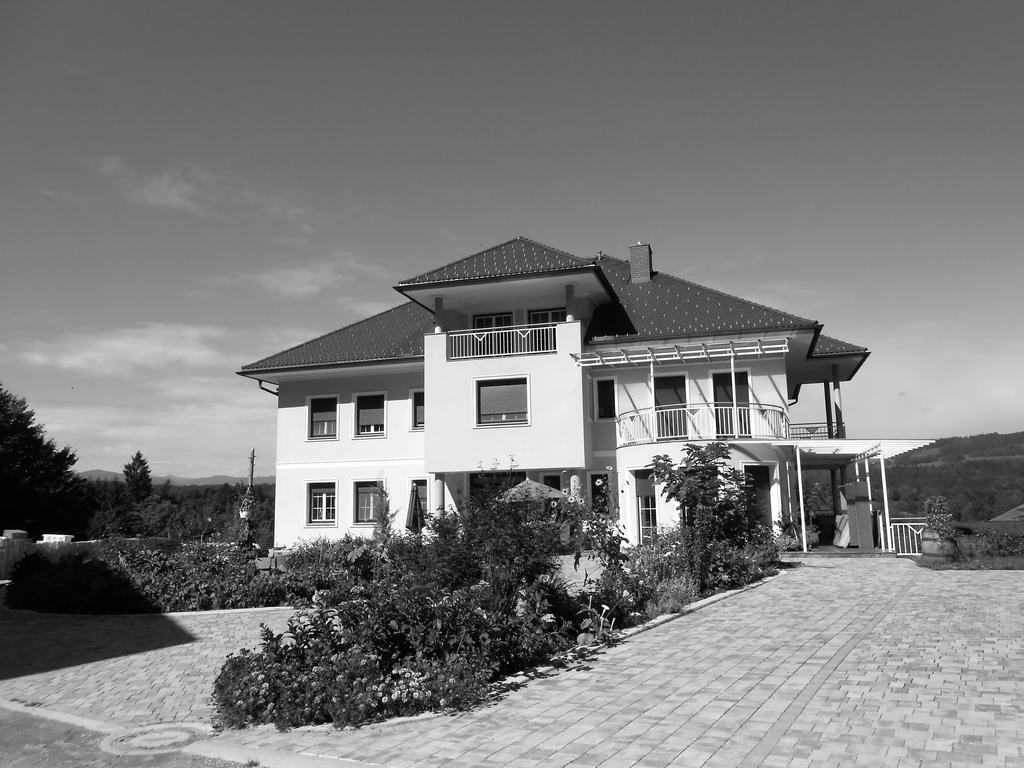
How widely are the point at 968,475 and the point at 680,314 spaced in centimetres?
5142

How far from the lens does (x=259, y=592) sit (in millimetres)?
13797

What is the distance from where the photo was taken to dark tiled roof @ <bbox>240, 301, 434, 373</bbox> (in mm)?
26203

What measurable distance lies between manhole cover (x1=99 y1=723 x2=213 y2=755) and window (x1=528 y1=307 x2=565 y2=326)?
1881 cm

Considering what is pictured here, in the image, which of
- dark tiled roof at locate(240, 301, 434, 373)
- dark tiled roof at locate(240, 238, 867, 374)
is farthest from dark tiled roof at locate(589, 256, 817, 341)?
dark tiled roof at locate(240, 301, 434, 373)

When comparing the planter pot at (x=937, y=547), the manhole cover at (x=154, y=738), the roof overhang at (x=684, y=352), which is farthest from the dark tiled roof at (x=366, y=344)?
the manhole cover at (x=154, y=738)

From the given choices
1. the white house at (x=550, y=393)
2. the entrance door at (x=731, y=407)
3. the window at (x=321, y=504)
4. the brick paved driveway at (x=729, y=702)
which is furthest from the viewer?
the window at (x=321, y=504)

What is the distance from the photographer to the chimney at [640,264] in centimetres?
2694

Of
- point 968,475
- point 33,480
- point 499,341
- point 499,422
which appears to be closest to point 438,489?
point 499,422

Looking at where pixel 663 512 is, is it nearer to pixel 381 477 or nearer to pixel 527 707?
pixel 381 477

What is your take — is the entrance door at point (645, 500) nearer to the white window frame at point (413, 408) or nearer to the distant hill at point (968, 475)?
the white window frame at point (413, 408)

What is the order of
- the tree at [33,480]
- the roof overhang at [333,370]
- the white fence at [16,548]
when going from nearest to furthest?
the white fence at [16,548], the roof overhang at [333,370], the tree at [33,480]

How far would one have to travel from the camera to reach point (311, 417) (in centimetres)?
2686

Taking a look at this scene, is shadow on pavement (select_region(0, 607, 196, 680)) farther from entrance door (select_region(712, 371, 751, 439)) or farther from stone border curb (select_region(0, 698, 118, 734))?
entrance door (select_region(712, 371, 751, 439))

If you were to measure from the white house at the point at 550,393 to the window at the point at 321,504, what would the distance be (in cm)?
7
